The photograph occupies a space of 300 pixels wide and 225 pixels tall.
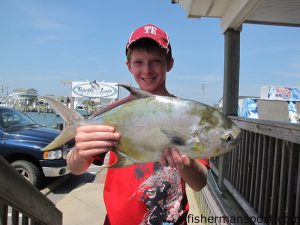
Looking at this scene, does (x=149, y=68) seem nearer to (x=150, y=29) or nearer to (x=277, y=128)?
(x=150, y=29)

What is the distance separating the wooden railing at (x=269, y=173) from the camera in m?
2.99

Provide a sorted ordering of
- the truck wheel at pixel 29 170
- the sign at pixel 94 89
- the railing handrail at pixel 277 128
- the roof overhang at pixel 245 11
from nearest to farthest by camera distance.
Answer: the railing handrail at pixel 277 128 < the roof overhang at pixel 245 11 < the truck wheel at pixel 29 170 < the sign at pixel 94 89

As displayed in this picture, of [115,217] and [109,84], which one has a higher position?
[109,84]

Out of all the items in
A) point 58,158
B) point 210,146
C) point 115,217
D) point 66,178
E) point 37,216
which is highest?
point 210,146

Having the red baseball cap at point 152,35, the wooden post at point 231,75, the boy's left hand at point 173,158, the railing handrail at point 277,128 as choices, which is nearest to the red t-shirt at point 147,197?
the boy's left hand at point 173,158

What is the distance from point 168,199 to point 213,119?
2.23ft

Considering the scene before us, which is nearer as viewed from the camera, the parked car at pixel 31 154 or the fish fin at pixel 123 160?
the fish fin at pixel 123 160

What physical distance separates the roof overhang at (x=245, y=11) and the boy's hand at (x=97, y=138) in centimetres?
353

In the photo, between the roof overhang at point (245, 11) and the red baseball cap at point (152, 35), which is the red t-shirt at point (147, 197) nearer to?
the red baseball cap at point (152, 35)

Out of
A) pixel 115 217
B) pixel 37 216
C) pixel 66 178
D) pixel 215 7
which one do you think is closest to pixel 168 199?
pixel 115 217

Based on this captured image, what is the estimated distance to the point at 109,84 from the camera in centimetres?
2125

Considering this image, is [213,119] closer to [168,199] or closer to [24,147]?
[168,199]

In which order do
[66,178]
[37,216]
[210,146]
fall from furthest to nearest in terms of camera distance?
[66,178] → [37,216] → [210,146]

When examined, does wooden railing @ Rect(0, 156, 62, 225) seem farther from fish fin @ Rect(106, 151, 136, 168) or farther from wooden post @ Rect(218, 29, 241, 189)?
wooden post @ Rect(218, 29, 241, 189)
